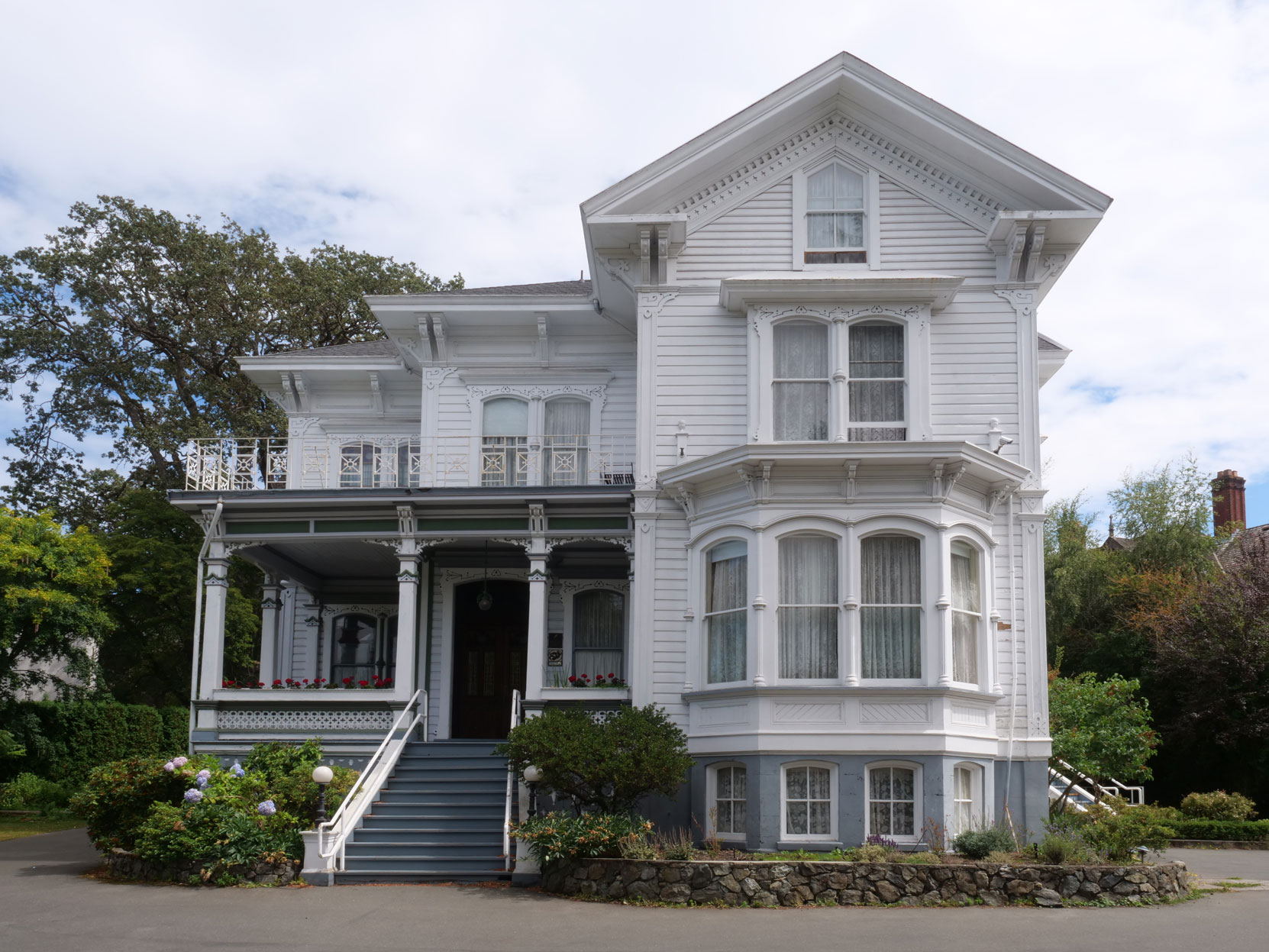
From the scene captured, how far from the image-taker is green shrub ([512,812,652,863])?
14.7 metres

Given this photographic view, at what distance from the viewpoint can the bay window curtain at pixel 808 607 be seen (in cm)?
1686

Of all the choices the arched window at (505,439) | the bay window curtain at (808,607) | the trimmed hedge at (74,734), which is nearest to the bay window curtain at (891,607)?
the bay window curtain at (808,607)

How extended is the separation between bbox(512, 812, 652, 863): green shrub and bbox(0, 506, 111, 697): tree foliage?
14.9 meters

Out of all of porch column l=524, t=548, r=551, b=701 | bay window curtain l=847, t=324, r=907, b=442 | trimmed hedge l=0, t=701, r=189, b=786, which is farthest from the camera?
trimmed hedge l=0, t=701, r=189, b=786

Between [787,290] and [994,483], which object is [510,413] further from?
[994,483]

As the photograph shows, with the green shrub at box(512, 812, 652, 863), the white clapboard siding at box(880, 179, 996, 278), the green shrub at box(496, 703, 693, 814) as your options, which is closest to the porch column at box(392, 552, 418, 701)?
the green shrub at box(496, 703, 693, 814)

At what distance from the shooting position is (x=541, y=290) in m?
23.0

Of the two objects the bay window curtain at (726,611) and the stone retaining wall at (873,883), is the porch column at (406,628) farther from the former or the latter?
the stone retaining wall at (873,883)

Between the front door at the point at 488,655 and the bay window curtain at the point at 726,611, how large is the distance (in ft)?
16.7

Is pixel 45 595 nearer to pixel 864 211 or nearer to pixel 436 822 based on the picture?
pixel 436 822

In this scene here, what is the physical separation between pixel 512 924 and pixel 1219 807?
701 inches

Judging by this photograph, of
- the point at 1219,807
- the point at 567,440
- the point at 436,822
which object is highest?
the point at 567,440

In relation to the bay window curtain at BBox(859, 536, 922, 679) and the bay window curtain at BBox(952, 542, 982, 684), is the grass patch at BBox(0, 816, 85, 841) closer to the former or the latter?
the bay window curtain at BBox(859, 536, 922, 679)

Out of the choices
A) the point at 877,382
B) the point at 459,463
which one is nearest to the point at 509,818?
the point at 459,463
